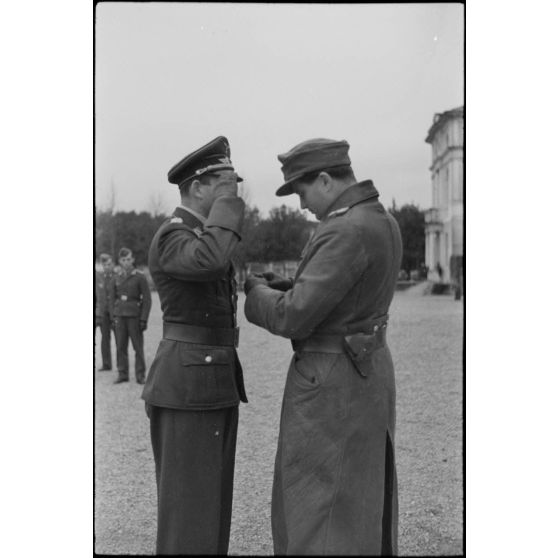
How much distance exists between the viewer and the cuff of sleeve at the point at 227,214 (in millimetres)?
3018

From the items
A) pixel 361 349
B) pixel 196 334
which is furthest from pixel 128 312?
pixel 361 349

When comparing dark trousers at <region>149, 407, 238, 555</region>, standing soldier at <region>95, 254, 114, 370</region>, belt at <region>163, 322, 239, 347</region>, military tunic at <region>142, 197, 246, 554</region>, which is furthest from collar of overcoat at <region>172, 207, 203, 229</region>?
standing soldier at <region>95, 254, 114, 370</region>

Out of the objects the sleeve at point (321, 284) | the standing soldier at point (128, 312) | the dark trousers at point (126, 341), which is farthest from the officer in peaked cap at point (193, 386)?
the dark trousers at point (126, 341)

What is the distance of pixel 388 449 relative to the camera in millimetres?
3146

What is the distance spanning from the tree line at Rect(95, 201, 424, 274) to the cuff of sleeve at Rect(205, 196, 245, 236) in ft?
2.33

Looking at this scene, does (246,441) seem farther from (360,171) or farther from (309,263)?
(309,263)

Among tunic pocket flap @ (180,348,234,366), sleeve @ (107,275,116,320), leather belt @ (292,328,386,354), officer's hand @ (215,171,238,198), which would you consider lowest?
tunic pocket flap @ (180,348,234,366)

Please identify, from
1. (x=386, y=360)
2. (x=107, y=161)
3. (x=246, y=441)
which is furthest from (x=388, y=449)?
(x=246, y=441)

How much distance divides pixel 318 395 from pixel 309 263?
1.88 ft

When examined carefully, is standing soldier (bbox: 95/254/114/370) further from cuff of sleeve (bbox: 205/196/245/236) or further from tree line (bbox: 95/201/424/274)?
cuff of sleeve (bbox: 205/196/245/236)

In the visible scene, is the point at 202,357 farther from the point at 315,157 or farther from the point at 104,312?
the point at 104,312

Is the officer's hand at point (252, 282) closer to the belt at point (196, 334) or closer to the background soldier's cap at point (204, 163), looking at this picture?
the belt at point (196, 334)

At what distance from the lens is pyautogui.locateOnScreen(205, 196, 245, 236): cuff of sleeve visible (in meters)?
3.02

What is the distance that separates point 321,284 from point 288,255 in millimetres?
1568
